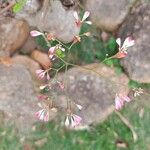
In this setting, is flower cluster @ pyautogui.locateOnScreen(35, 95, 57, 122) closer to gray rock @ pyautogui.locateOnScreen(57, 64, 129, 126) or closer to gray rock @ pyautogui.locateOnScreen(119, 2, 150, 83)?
gray rock @ pyautogui.locateOnScreen(57, 64, 129, 126)

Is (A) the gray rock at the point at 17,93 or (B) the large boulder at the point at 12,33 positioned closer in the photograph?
(B) the large boulder at the point at 12,33

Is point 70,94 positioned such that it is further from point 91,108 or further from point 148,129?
point 148,129

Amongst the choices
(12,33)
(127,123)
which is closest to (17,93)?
(12,33)

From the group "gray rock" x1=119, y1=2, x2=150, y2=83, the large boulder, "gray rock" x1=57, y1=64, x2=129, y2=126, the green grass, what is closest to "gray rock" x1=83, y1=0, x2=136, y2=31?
"gray rock" x1=119, y1=2, x2=150, y2=83

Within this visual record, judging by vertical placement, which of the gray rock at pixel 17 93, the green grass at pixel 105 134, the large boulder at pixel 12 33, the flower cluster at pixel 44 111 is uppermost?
the large boulder at pixel 12 33

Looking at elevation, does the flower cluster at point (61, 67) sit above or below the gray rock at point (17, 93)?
above

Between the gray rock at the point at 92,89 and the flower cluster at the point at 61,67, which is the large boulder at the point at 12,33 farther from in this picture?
the gray rock at the point at 92,89

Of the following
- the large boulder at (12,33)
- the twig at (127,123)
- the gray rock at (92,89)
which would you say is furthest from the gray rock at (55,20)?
the twig at (127,123)
